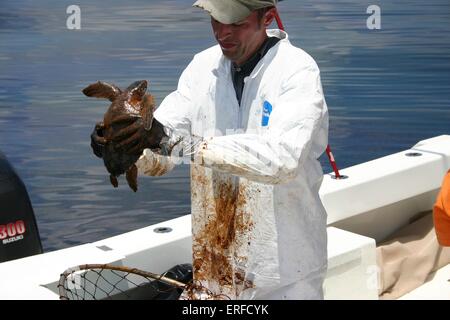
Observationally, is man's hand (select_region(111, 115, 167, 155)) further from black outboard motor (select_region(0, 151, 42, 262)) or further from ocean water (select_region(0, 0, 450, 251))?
ocean water (select_region(0, 0, 450, 251))

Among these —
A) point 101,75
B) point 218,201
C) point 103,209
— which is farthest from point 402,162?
point 101,75

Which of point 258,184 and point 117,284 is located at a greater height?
point 258,184

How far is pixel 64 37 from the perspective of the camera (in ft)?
69.8

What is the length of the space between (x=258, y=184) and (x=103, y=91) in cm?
59

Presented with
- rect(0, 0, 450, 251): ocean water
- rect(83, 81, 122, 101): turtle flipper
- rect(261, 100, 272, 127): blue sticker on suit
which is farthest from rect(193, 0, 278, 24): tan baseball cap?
rect(0, 0, 450, 251): ocean water

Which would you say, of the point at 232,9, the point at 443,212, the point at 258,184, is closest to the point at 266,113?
the point at 258,184

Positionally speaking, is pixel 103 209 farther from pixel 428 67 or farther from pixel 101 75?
pixel 428 67

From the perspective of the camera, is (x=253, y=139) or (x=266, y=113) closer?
(x=253, y=139)

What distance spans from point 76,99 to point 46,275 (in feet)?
38.8

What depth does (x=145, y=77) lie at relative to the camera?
16406mm

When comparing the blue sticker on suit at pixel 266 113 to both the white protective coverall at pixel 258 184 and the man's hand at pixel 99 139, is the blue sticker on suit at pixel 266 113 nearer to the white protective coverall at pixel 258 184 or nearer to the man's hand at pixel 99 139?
the white protective coverall at pixel 258 184

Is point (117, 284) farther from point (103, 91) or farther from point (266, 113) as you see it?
point (266, 113)

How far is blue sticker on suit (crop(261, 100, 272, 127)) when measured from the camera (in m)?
2.68

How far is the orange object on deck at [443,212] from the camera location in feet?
10.6
